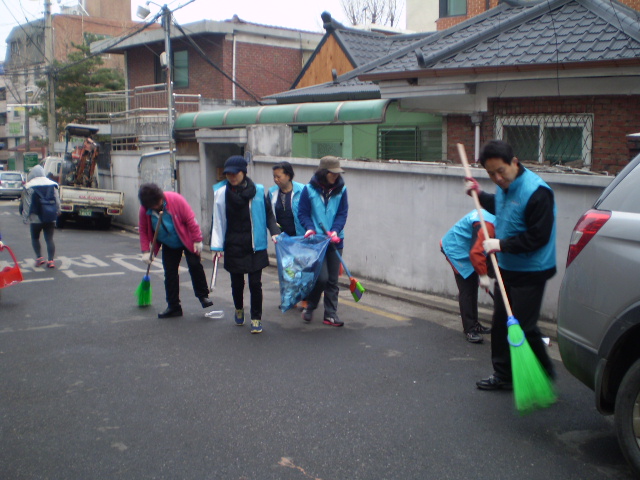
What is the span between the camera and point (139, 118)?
21.5 meters

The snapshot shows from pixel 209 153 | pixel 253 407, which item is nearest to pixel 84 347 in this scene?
pixel 253 407

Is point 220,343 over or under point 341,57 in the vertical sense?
under

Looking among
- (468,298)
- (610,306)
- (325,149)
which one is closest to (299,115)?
(325,149)

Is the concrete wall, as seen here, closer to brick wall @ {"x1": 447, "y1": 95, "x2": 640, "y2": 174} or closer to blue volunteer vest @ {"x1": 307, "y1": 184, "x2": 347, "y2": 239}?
blue volunteer vest @ {"x1": 307, "y1": 184, "x2": 347, "y2": 239}

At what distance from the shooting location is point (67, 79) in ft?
111

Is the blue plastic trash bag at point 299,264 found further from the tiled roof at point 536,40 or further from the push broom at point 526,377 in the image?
the tiled roof at point 536,40

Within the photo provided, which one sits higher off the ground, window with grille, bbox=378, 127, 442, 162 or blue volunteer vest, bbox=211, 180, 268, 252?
window with grille, bbox=378, 127, 442, 162

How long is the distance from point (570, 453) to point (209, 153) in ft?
36.1

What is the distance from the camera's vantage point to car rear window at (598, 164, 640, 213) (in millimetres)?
3670

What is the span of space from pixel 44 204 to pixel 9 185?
86.1 feet

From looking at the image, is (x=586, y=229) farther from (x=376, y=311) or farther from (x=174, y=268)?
(x=174, y=268)

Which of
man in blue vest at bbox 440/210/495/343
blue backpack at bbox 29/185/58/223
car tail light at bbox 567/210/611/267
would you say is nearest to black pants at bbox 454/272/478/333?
man in blue vest at bbox 440/210/495/343

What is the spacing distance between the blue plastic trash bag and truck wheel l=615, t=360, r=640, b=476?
3.77 meters

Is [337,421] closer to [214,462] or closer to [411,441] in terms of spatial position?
[411,441]
